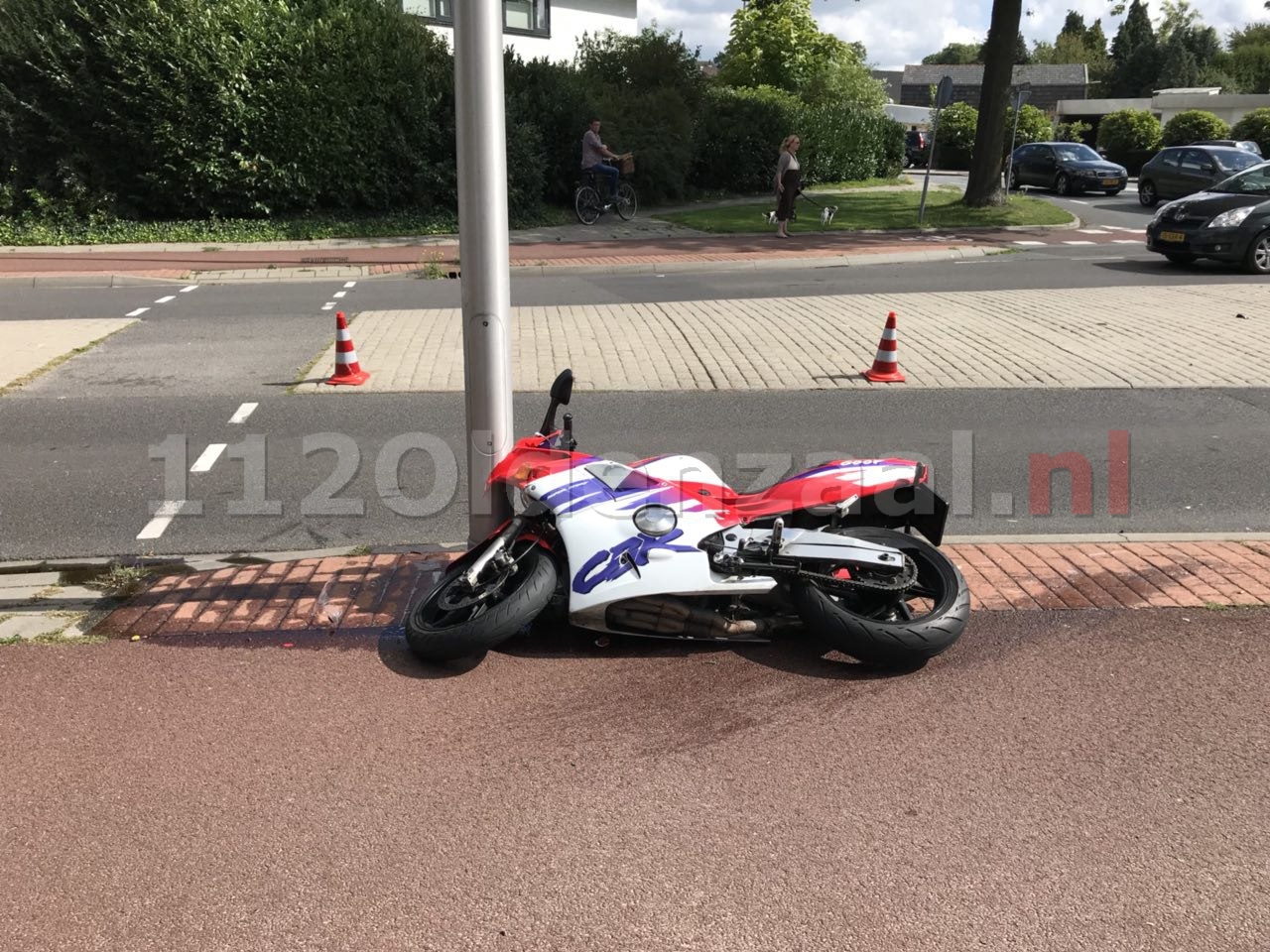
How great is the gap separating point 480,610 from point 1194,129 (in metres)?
43.1

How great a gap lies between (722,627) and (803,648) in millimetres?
378

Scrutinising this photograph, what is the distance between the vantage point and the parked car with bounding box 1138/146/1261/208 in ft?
87.1

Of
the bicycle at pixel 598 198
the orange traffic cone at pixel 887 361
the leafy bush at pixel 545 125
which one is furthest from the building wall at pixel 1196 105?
the orange traffic cone at pixel 887 361

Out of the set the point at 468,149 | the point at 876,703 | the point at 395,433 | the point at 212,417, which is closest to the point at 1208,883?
the point at 876,703

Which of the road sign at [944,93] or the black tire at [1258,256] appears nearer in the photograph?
the black tire at [1258,256]

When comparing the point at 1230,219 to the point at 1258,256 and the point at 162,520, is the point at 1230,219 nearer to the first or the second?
the point at 1258,256

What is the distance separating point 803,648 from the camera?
4508mm

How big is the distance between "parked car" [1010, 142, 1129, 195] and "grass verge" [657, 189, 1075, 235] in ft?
20.6

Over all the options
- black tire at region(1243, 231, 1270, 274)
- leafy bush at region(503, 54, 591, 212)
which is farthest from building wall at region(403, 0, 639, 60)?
A: black tire at region(1243, 231, 1270, 274)

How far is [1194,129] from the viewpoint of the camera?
39.6m

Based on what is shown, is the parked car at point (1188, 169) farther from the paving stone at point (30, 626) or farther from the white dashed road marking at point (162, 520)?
the paving stone at point (30, 626)

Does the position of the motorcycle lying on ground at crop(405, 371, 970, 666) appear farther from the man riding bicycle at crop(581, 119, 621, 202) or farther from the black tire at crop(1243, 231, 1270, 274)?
the man riding bicycle at crop(581, 119, 621, 202)

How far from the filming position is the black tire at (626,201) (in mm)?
23125

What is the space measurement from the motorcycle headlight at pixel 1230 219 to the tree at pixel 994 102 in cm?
776
